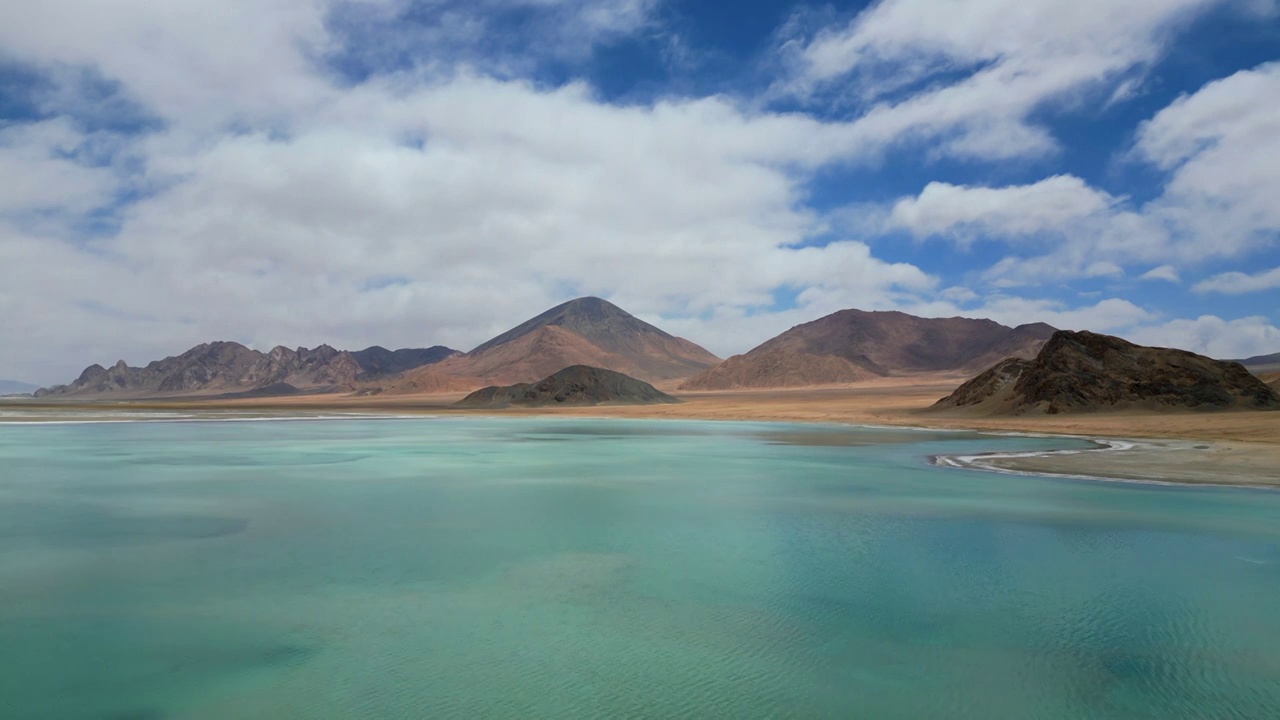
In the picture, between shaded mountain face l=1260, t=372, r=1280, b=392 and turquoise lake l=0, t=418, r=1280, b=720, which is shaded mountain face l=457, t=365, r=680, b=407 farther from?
turquoise lake l=0, t=418, r=1280, b=720

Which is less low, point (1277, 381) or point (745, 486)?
point (1277, 381)

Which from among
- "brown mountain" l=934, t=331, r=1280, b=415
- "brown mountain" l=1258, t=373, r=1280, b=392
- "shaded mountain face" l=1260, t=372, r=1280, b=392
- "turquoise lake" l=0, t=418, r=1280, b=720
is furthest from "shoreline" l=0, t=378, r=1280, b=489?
"brown mountain" l=1258, t=373, r=1280, b=392

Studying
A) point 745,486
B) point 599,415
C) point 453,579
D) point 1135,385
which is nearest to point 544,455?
point 745,486

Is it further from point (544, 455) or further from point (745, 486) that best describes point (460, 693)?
point (544, 455)

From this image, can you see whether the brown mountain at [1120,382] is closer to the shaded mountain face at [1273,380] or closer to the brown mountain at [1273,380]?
the shaded mountain face at [1273,380]

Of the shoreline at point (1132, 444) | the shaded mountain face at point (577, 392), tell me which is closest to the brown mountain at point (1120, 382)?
the shoreline at point (1132, 444)

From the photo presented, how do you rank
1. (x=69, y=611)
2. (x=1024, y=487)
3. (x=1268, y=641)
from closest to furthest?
1. (x=1268, y=641)
2. (x=69, y=611)
3. (x=1024, y=487)
